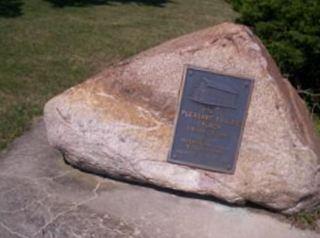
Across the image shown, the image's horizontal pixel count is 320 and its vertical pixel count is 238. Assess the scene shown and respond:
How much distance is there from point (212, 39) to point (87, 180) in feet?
4.30

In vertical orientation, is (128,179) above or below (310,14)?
below

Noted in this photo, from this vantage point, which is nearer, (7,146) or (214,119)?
(214,119)

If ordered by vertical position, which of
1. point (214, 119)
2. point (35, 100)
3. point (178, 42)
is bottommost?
point (35, 100)

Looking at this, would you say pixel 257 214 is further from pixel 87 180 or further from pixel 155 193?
pixel 87 180

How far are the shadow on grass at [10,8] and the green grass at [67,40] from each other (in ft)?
0.38

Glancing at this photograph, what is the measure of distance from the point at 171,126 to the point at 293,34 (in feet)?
7.46

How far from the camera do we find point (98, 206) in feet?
14.6

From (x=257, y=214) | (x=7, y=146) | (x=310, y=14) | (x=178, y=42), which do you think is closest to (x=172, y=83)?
(x=178, y=42)

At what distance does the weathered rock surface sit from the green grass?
1117mm

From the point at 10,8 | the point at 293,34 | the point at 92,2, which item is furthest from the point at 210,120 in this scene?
the point at 92,2

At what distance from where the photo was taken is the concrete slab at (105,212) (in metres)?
4.25

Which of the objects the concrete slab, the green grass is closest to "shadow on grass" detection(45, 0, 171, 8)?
the green grass

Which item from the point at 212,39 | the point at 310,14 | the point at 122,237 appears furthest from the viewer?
the point at 310,14

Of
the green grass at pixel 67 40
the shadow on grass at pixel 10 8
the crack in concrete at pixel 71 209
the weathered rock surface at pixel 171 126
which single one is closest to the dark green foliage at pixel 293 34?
the weathered rock surface at pixel 171 126
